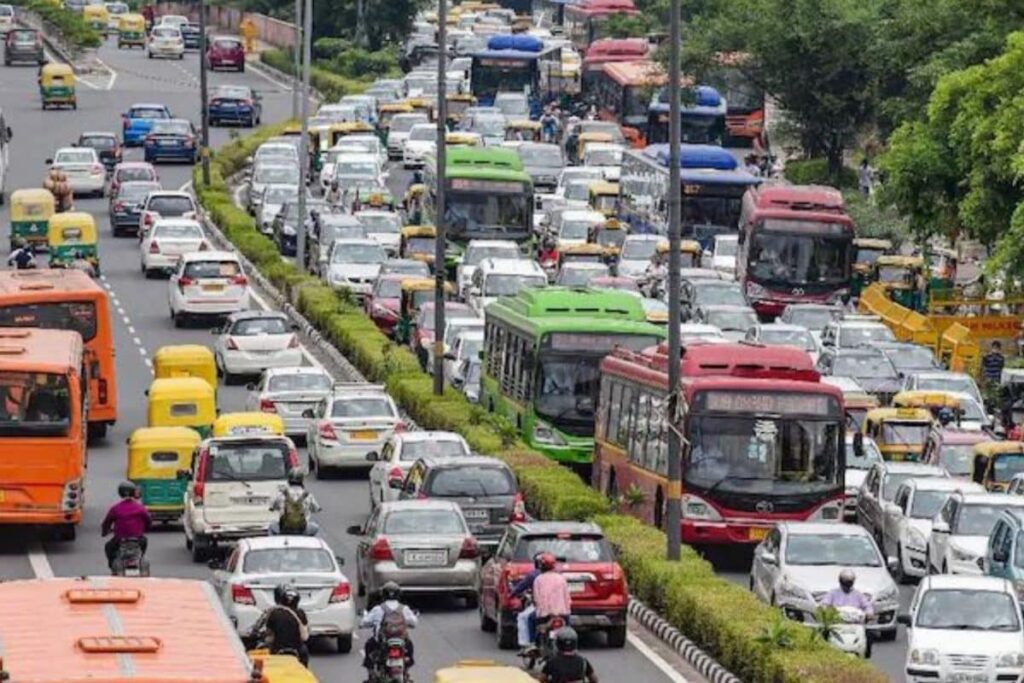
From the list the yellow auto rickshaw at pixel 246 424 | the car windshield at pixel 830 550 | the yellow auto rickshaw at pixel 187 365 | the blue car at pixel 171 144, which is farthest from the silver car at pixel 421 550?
the blue car at pixel 171 144

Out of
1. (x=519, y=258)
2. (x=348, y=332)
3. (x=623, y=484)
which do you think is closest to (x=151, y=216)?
(x=519, y=258)

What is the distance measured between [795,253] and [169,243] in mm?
13437

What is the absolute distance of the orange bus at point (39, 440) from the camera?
132 feet

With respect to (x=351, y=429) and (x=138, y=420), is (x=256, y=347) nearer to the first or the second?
(x=138, y=420)

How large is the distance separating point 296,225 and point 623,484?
1443 inches

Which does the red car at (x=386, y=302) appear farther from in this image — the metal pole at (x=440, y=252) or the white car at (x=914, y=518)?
the white car at (x=914, y=518)

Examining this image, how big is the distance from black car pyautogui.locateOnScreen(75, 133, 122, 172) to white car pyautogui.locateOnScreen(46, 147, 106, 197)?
5.25 metres

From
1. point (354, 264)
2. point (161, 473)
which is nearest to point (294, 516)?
point (161, 473)

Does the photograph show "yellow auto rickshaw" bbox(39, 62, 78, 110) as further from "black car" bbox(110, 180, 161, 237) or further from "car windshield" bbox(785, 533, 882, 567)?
"car windshield" bbox(785, 533, 882, 567)

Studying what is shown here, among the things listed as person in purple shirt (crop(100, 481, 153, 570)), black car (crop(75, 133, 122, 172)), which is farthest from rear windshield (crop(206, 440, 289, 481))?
black car (crop(75, 133, 122, 172))

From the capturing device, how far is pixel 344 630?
110ft

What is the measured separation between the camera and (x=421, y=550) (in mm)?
36219

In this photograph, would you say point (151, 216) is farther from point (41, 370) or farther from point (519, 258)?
point (41, 370)

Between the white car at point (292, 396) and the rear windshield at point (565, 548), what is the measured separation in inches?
692
